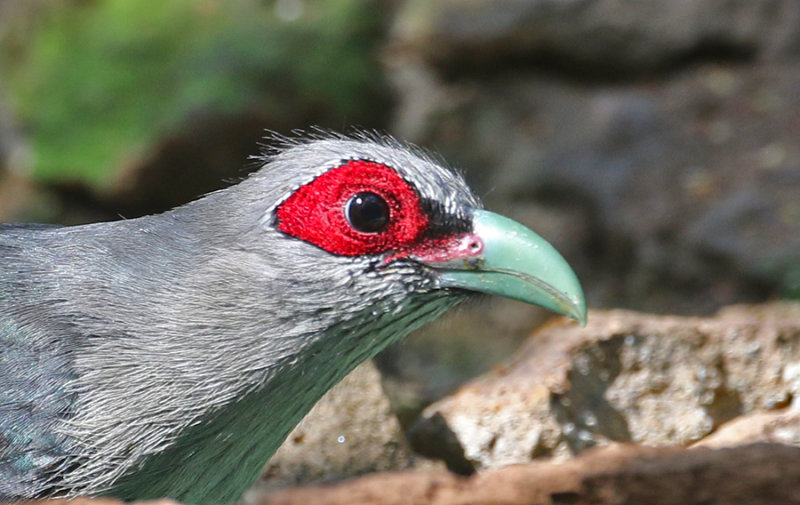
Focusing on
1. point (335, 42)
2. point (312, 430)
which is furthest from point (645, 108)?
point (312, 430)

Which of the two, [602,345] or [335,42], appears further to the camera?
[335,42]

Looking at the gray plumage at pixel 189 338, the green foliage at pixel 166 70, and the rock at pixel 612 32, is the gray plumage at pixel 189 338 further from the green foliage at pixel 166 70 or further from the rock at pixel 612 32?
the rock at pixel 612 32

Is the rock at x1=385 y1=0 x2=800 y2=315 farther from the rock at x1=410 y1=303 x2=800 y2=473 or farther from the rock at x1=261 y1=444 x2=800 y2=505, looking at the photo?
the rock at x1=261 y1=444 x2=800 y2=505

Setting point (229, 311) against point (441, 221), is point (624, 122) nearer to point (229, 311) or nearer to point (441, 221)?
point (441, 221)

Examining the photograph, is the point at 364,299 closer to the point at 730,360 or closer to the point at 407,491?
the point at 407,491

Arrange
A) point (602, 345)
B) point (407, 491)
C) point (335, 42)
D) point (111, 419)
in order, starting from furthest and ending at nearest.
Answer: point (335, 42) → point (602, 345) → point (111, 419) → point (407, 491)

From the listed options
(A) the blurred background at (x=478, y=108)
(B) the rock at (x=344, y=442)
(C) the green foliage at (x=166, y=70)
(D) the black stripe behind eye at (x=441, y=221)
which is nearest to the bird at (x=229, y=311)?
(D) the black stripe behind eye at (x=441, y=221)
